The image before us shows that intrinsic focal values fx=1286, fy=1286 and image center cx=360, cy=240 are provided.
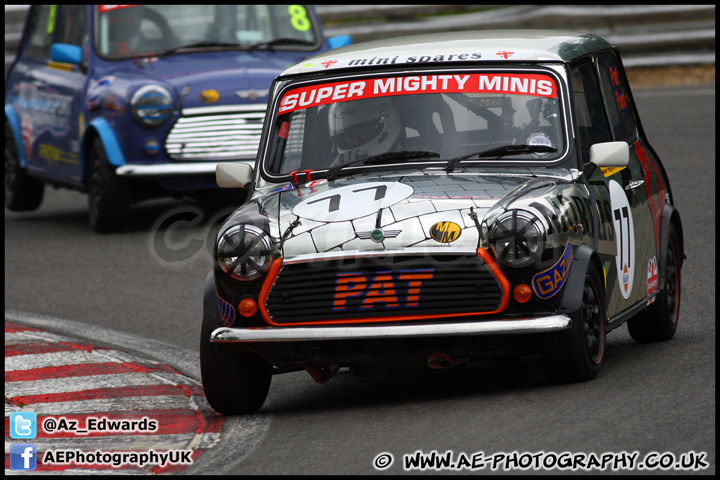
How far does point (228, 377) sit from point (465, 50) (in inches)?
83.0

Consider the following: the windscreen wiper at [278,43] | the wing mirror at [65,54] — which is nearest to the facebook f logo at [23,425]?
the wing mirror at [65,54]

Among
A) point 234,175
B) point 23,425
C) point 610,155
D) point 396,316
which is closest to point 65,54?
point 234,175

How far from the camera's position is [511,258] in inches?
213

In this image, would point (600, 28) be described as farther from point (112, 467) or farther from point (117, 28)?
point (112, 467)

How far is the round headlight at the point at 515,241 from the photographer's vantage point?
5.40 meters

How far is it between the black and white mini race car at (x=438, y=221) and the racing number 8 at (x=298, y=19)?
18.5ft

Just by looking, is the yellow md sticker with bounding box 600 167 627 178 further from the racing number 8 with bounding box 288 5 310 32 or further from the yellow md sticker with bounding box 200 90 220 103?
the racing number 8 with bounding box 288 5 310 32

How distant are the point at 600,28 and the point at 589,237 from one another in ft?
46.4

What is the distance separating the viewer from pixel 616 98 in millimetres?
7031

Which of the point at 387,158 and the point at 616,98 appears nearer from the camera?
the point at 387,158

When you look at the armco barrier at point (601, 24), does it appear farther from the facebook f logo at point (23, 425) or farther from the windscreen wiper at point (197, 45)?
the facebook f logo at point (23, 425)

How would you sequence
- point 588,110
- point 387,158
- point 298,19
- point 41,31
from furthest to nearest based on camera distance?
point 41,31
point 298,19
point 588,110
point 387,158

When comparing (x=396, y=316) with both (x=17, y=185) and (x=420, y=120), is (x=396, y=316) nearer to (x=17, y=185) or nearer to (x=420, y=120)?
(x=420, y=120)

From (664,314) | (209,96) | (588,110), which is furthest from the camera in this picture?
(209,96)
